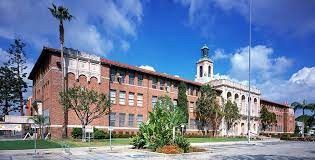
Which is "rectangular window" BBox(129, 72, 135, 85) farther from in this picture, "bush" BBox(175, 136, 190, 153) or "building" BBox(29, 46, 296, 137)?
"bush" BBox(175, 136, 190, 153)

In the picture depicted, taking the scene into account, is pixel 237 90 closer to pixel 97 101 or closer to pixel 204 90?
pixel 204 90

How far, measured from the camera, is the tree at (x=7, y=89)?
6412 cm

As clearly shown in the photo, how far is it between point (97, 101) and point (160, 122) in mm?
14211

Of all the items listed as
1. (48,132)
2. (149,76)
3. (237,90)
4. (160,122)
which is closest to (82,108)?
(48,132)

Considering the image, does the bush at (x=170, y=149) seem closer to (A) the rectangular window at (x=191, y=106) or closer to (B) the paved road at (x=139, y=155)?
(B) the paved road at (x=139, y=155)

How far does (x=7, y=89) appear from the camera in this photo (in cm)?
6500

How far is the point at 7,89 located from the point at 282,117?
246 feet

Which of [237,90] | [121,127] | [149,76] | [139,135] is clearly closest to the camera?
[139,135]

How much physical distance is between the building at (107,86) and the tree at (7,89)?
6.90m

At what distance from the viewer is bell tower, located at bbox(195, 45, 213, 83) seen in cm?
7681

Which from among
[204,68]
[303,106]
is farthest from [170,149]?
[303,106]

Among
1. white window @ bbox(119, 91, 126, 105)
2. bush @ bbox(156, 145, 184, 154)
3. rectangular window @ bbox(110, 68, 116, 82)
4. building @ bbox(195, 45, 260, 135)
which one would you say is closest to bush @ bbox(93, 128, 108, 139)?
white window @ bbox(119, 91, 126, 105)

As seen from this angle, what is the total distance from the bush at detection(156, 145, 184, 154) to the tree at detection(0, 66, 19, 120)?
49.9 metres

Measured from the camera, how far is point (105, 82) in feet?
153
